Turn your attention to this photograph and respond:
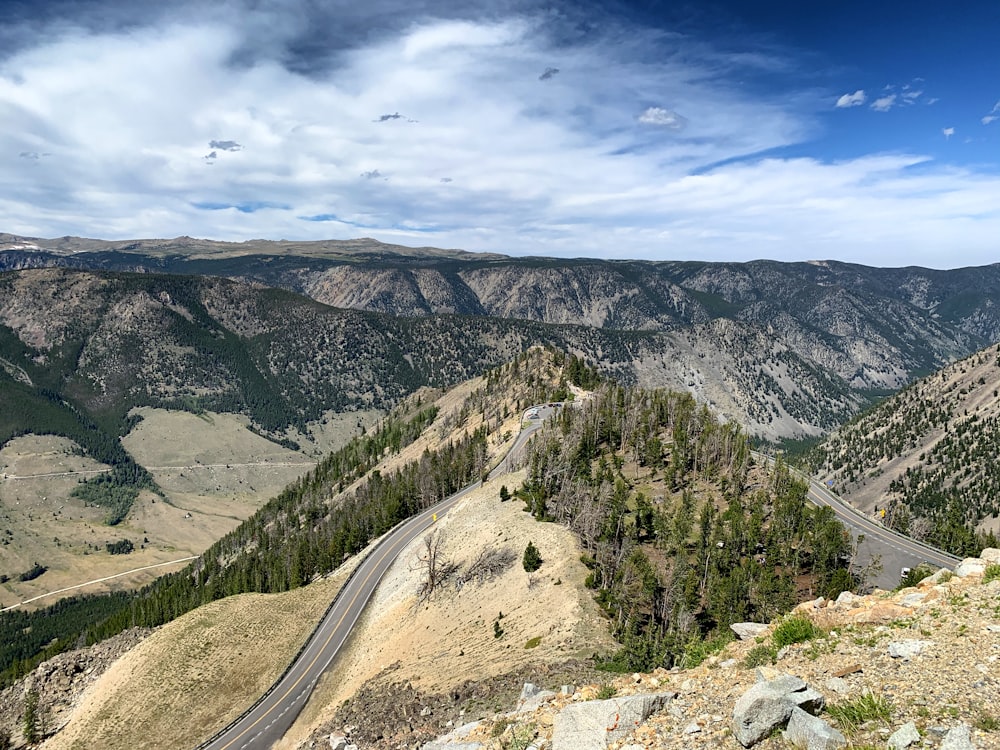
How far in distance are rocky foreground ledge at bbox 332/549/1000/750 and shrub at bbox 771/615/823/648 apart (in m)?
0.26

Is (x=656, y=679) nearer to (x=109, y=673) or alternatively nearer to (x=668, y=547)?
(x=668, y=547)

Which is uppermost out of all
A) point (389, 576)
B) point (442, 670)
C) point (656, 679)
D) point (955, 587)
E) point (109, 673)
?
point (955, 587)

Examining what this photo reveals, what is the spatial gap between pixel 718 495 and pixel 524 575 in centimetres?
5395

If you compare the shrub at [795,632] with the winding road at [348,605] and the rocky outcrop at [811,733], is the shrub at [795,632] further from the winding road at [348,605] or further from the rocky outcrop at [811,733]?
the winding road at [348,605]

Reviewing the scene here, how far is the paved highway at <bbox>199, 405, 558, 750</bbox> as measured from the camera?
72.8 m

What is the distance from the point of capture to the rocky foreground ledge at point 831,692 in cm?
1648

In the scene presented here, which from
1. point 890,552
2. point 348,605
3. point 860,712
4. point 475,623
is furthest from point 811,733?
point 890,552

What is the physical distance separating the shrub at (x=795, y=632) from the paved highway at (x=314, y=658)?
68.5 metres

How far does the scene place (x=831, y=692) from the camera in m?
19.3

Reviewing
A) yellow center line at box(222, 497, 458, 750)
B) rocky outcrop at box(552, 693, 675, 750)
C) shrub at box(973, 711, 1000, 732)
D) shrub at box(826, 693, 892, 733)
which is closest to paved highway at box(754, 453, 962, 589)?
yellow center line at box(222, 497, 458, 750)

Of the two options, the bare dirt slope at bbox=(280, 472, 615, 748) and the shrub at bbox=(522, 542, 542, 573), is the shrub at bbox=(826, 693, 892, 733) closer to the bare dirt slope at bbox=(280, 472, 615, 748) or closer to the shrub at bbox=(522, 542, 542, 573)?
the bare dirt slope at bbox=(280, 472, 615, 748)

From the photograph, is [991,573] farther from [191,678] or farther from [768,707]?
[191,678]

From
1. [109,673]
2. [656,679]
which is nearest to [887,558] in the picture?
[656,679]

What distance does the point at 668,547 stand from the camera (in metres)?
87.1
